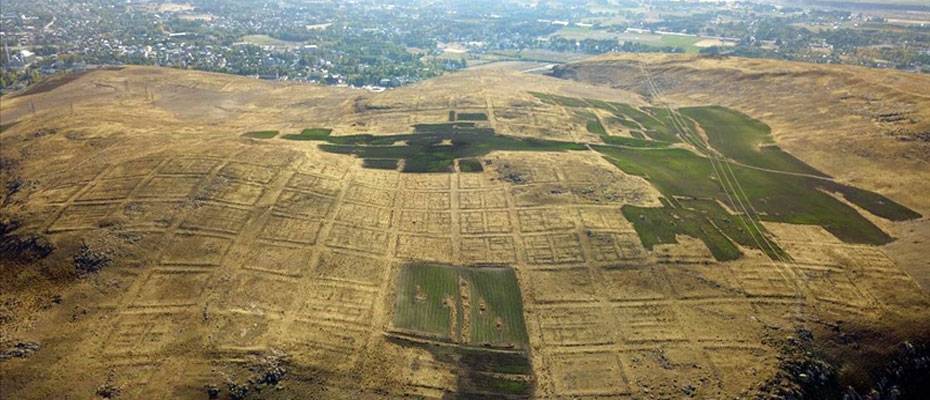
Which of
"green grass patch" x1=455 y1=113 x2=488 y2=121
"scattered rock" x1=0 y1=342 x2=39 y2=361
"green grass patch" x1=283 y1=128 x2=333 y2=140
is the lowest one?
"scattered rock" x1=0 y1=342 x2=39 y2=361

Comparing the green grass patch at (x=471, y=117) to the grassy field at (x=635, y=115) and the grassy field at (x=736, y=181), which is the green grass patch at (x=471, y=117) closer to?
the grassy field at (x=635, y=115)

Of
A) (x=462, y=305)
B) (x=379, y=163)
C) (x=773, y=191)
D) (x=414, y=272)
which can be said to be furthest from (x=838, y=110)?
(x=414, y=272)

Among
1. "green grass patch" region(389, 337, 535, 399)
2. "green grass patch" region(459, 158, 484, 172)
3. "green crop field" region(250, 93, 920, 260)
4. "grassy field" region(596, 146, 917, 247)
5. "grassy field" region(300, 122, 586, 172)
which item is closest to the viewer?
"green grass patch" region(389, 337, 535, 399)

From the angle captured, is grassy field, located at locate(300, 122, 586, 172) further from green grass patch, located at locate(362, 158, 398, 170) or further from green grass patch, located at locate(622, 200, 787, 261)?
green grass patch, located at locate(622, 200, 787, 261)

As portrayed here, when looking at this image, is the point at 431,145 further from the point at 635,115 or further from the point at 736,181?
the point at 635,115

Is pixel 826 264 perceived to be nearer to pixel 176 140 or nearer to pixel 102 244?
pixel 102 244

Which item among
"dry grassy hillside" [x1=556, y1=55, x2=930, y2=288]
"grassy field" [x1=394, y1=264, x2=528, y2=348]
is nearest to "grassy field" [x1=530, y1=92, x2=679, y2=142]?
"dry grassy hillside" [x1=556, y1=55, x2=930, y2=288]

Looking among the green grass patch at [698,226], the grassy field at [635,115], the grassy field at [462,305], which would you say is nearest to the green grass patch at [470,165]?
the green grass patch at [698,226]
